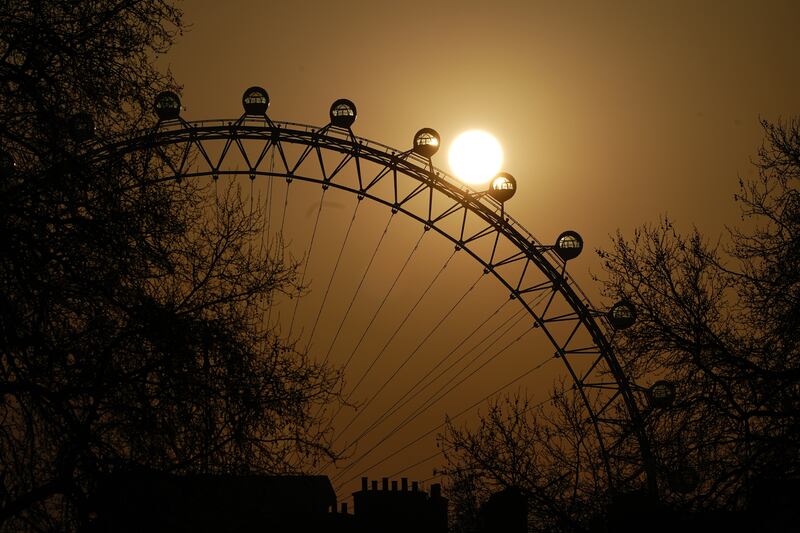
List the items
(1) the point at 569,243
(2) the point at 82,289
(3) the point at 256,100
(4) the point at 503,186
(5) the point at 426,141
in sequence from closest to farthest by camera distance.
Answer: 1. (2) the point at 82,289
2. (3) the point at 256,100
3. (5) the point at 426,141
4. (4) the point at 503,186
5. (1) the point at 569,243

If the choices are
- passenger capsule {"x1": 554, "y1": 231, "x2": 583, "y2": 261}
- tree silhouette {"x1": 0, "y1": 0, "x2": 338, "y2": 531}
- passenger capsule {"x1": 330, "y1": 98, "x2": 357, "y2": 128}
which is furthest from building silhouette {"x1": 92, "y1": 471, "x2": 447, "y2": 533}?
passenger capsule {"x1": 554, "y1": 231, "x2": 583, "y2": 261}

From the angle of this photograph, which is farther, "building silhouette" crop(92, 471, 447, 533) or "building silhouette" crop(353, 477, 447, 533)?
"building silhouette" crop(353, 477, 447, 533)

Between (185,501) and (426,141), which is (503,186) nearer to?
(426,141)

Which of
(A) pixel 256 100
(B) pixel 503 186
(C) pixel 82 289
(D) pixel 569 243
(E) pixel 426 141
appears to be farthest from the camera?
(D) pixel 569 243

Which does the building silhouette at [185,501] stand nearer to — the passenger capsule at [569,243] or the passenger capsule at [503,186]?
the passenger capsule at [503,186]

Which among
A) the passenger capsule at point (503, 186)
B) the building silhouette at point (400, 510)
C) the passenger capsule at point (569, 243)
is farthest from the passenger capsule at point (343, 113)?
the building silhouette at point (400, 510)

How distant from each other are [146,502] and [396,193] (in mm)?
22504

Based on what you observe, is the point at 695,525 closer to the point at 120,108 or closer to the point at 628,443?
the point at 628,443

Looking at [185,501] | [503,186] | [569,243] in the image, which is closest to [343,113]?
[503,186]

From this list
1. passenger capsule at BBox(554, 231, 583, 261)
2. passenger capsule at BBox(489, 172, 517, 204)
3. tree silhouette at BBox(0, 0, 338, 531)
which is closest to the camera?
tree silhouette at BBox(0, 0, 338, 531)

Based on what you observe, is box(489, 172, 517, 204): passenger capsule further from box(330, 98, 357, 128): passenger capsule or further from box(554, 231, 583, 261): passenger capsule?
box(330, 98, 357, 128): passenger capsule

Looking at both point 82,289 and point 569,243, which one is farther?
point 569,243

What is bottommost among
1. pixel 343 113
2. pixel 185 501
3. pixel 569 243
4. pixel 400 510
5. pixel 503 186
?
→ pixel 185 501

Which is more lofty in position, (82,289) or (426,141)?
(426,141)
